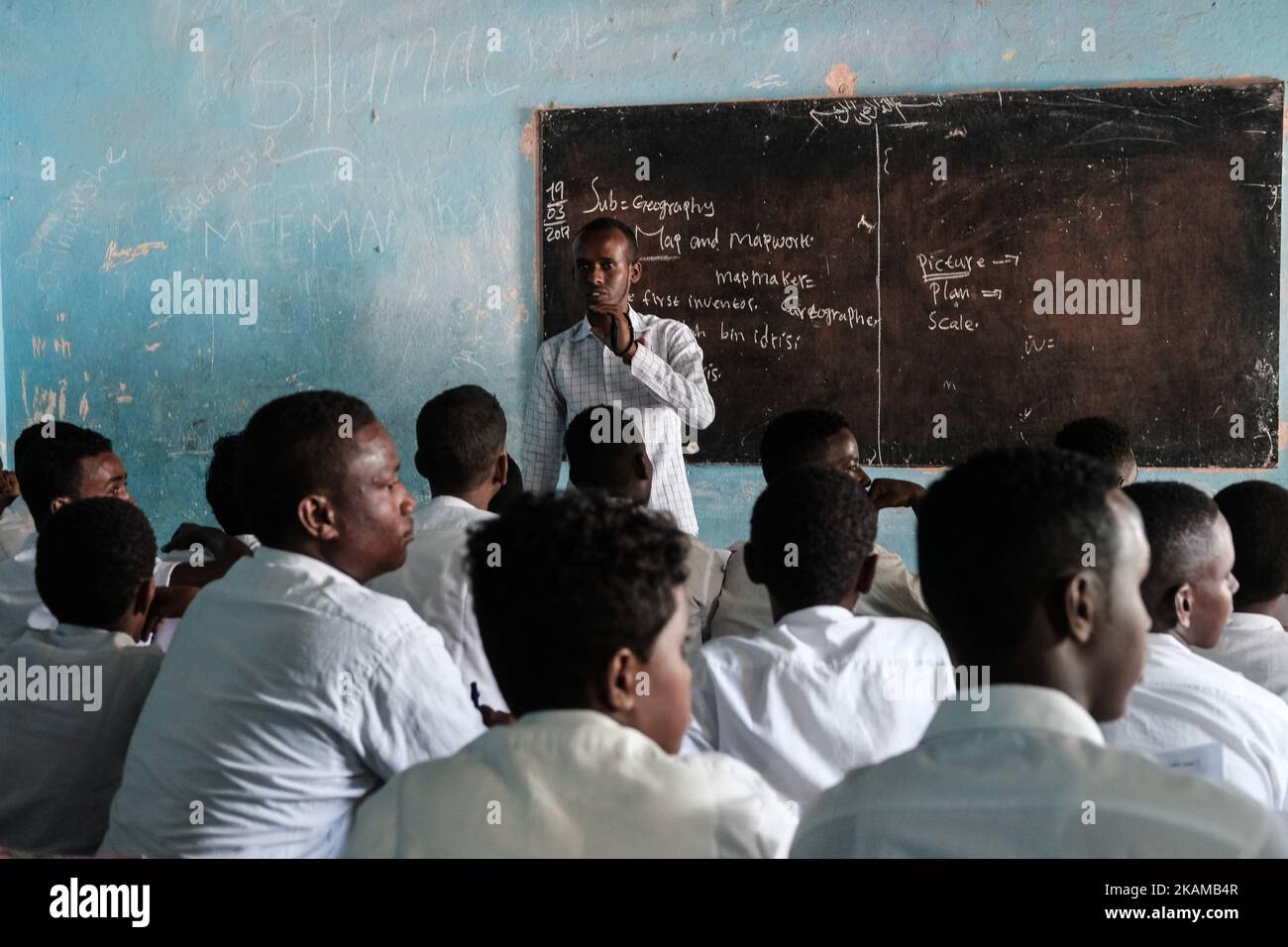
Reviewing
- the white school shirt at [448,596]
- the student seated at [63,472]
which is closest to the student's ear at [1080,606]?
the white school shirt at [448,596]

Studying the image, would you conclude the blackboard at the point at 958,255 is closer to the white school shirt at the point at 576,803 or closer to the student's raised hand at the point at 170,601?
the student's raised hand at the point at 170,601

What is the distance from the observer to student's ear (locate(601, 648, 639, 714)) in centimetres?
116

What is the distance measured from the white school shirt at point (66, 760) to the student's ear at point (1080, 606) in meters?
1.24

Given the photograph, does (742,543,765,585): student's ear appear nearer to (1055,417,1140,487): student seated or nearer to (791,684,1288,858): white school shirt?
(791,684,1288,858): white school shirt

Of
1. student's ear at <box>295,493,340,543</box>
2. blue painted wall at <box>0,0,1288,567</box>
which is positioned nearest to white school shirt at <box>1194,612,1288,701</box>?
student's ear at <box>295,493,340,543</box>

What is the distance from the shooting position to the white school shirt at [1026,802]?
3.01 ft

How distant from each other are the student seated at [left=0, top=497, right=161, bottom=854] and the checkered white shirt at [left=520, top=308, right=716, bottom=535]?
2198mm

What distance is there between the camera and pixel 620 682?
117 centimetres

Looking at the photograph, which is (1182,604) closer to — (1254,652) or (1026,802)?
(1254,652)

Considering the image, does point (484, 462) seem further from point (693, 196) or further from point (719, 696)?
point (693, 196)

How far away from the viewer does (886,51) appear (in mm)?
4523
